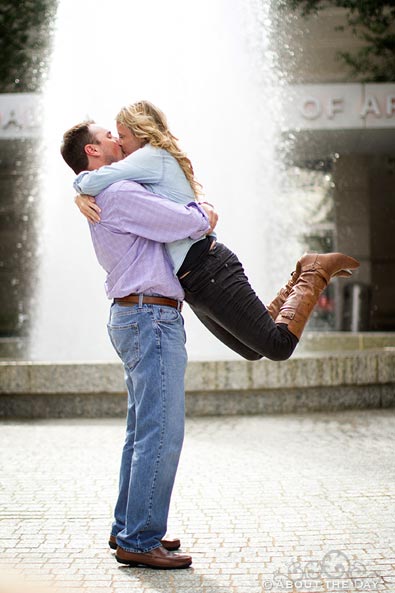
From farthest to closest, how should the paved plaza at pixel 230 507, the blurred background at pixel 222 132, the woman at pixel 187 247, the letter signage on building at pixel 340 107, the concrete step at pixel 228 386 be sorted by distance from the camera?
the letter signage on building at pixel 340 107 → the blurred background at pixel 222 132 → the concrete step at pixel 228 386 → the woman at pixel 187 247 → the paved plaza at pixel 230 507

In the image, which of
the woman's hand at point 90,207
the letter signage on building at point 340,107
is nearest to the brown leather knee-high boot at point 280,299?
the woman's hand at point 90,207

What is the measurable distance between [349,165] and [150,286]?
18.5 m

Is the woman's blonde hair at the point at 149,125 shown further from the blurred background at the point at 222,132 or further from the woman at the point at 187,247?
the blurred background at the point at 222,132

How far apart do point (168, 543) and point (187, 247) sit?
1.10 m

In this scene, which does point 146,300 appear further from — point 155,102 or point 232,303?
point 155,102

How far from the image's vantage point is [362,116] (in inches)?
637

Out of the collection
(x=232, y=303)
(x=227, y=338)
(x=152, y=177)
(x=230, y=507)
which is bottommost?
(x=230, y=507)

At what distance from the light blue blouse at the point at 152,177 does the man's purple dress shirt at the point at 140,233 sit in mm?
33

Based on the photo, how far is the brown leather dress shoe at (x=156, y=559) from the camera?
3.00 meters

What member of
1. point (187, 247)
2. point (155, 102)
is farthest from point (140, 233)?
point (155, 102)

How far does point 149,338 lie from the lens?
300 cm

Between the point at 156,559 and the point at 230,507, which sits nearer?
the point at 156,559

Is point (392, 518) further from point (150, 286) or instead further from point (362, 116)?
point (362, 116)

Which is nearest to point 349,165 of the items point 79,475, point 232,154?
point 232,154
